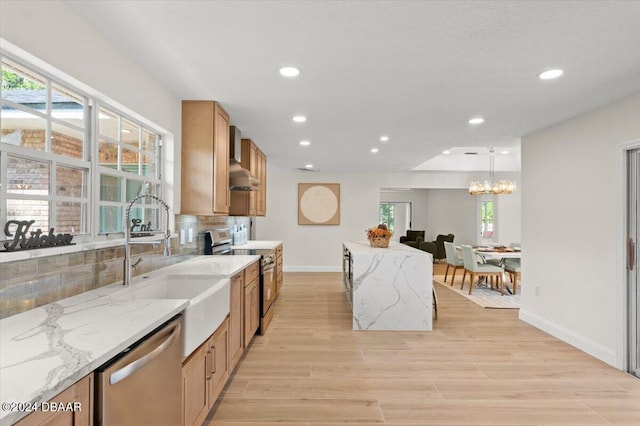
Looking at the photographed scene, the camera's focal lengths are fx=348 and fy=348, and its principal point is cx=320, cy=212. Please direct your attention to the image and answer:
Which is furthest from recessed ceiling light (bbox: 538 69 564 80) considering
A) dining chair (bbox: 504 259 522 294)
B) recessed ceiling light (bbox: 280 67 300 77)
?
dining chair (bbox: 504 259 522 294)

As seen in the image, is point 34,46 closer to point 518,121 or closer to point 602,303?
point 518,121

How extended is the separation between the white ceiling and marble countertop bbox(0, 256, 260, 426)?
150 centimetres

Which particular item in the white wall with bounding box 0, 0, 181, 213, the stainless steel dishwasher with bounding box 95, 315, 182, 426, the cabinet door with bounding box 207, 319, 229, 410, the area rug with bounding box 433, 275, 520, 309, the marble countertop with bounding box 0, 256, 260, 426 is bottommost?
the area rug with bounding box 433, 275, 520, 309

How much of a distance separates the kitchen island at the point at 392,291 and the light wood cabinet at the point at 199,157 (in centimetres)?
186

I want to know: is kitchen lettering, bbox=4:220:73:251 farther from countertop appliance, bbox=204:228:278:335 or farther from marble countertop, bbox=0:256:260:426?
countertop appliance, bbox=204:228:278:335

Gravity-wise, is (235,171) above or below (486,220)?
above

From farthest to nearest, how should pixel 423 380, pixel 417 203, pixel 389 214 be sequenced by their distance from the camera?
pixel 389 214, pixel 417 203, pixel 423 380

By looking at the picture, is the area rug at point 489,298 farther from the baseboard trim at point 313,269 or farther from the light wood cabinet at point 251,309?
the light wood cabinet at point 251,309

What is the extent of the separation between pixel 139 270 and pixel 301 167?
5298mm

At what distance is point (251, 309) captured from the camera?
133 inches

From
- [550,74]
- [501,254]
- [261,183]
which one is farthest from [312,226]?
[550,74]

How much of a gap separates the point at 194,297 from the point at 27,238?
974 millimetres

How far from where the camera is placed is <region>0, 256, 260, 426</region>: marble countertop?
0.91m

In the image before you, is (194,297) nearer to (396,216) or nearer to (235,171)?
(235,171)
